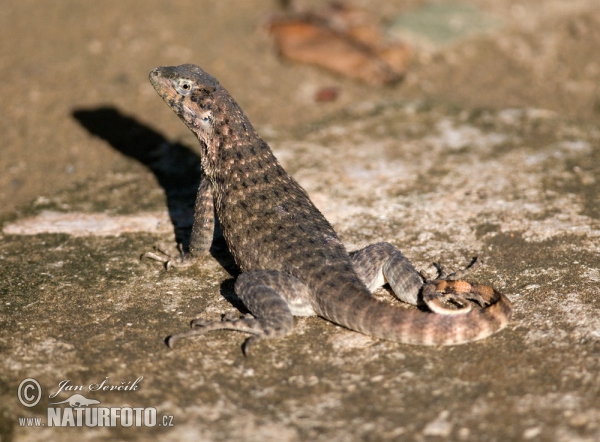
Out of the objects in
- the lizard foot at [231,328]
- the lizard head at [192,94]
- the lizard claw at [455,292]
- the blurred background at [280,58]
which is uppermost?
the blurred background at [280,58]

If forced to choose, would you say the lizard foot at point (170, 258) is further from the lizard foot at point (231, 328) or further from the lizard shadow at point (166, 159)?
the lizard foot at point (231, 328)

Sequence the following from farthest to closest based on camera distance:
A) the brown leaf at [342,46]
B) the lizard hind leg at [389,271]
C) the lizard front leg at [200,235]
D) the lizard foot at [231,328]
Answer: the brown leaf at [342,46]
the lizard front leg at [200,235]
the lizard hind leg at [389,271]
the lizard foot at [231,328]

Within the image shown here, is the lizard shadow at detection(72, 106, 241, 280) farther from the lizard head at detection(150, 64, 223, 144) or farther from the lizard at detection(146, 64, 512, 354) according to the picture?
the lizard head at detection(150, 64, 223, 144)

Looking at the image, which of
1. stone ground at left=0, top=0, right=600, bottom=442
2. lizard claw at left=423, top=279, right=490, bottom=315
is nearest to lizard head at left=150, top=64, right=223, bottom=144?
Result: stone ground at left=0, top=0, right=600, bottom=442

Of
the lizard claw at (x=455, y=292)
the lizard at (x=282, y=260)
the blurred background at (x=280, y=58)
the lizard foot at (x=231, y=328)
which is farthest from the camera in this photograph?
the blurred background at (x=280, y=58)

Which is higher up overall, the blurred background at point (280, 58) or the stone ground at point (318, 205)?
the blurred background at point (280, 58)

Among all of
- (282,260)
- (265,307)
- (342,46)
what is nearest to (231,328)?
(265,307)
